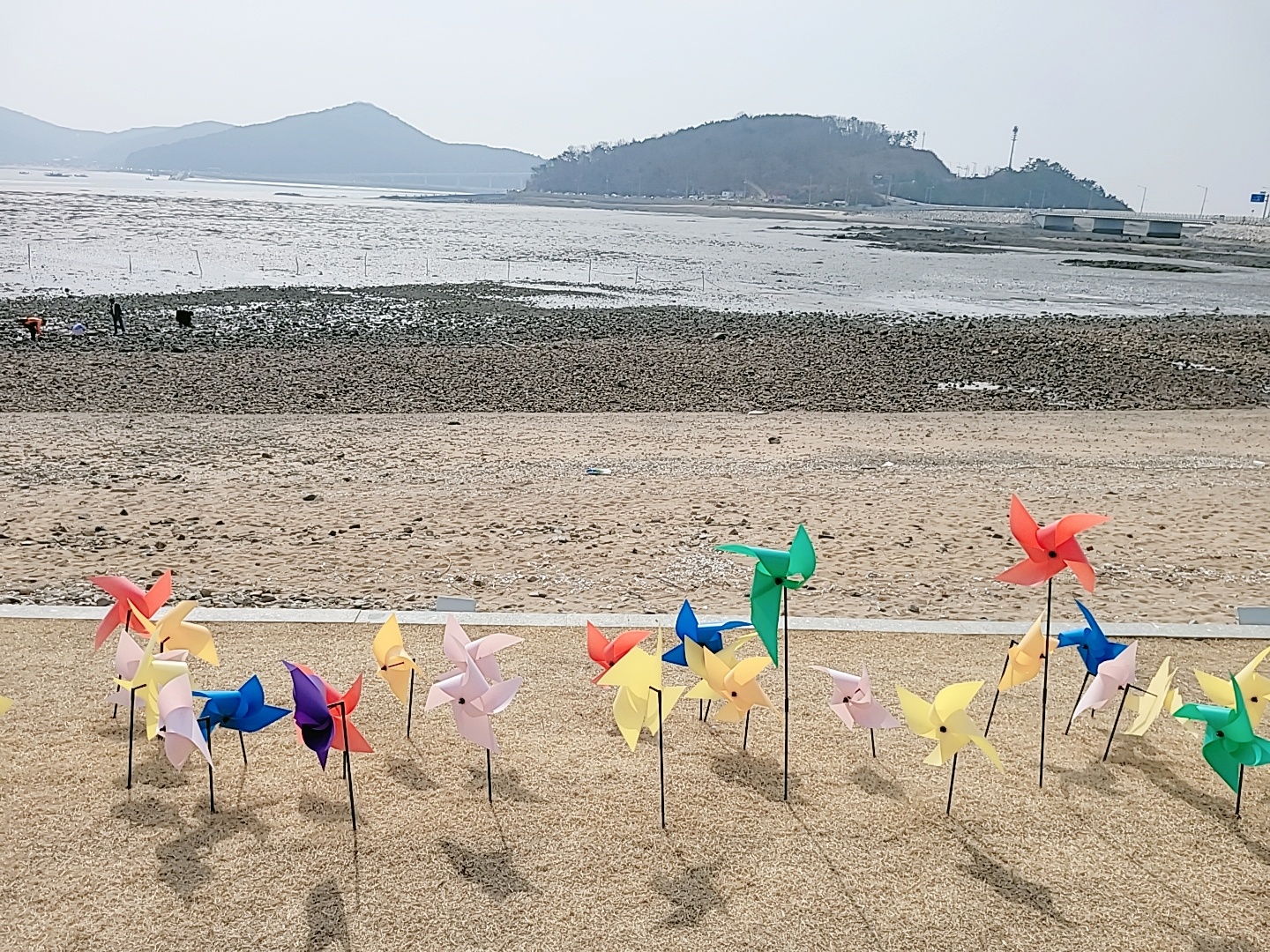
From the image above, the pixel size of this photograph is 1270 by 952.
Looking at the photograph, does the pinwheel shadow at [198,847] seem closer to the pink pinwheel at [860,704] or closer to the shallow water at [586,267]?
the pink pinwheel at [860,704]

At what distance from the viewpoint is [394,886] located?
417 centimetres

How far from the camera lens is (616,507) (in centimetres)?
1023

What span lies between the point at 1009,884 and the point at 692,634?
70.5 inches

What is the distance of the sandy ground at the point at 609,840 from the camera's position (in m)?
3.96

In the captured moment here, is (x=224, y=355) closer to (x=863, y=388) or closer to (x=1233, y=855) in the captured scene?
(x=863, y=388)

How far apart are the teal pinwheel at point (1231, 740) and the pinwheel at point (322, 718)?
12.7 feet

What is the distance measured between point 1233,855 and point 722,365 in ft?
51.7

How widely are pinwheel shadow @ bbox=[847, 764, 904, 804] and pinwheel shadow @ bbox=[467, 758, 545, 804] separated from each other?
1600 mm

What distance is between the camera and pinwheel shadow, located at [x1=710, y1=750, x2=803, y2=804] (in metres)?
4.97

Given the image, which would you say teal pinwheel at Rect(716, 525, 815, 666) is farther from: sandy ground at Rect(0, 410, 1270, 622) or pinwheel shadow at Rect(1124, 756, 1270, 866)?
sandy ground at Rect(0, 410, 1270, 622)

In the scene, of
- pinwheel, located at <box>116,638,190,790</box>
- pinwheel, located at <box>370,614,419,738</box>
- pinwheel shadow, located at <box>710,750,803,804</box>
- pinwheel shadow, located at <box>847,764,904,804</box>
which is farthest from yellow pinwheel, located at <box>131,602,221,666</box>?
pinwheel shadow, located at <box>847,764,904,804</box>

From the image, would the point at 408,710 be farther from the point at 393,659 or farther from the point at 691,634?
the point at 691,634

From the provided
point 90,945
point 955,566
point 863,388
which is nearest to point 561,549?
point 955,566

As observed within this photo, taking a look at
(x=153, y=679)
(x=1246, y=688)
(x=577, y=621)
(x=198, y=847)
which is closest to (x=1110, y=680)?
(x=1246, y=688)
